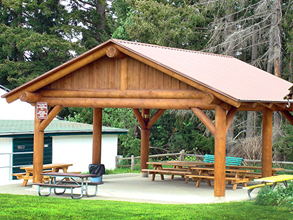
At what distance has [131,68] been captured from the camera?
14.2m

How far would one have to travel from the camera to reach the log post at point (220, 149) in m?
12.7

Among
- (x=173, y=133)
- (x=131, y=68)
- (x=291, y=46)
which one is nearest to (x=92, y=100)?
(x=131, y=68)

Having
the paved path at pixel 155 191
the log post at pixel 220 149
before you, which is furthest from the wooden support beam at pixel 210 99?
the paved path at pixel 155 191

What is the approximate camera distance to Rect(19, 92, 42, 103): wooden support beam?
15.1 metres

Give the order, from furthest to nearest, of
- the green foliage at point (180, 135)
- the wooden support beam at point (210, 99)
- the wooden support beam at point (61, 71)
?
the green foliage at point (180, 135), the wooden support beam at point (61, 71), the wooden support beam at point (210, 99)

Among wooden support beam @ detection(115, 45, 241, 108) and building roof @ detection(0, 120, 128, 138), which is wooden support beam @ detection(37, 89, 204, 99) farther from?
building roof @ detection(0, 120, 128, 138)

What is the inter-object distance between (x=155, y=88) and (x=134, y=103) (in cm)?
78

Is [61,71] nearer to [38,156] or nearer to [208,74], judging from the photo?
[38,156]

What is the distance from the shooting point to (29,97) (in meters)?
15.1

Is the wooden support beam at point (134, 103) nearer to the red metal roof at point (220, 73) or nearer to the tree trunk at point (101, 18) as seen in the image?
the red metal roof at point (220, 73)

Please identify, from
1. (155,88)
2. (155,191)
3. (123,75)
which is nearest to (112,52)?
(123,75)

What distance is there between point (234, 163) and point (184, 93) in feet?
17.9

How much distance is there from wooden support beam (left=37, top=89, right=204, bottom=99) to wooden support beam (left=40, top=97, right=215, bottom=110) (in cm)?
11

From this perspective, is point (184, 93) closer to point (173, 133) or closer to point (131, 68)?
point (131, 68)
